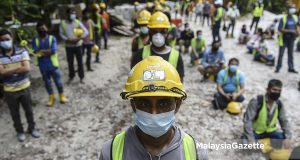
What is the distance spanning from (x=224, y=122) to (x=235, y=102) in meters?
0.77

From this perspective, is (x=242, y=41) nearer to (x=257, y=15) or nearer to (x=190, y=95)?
(x=257, y=15)

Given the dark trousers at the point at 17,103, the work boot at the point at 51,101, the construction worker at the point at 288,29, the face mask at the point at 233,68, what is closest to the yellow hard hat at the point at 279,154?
the face mask at the point at 233,68

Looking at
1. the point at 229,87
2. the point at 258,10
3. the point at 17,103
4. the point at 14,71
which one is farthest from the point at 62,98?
the point at 258,10

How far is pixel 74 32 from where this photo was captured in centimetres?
796

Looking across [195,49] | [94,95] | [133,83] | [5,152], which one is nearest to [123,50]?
[195,49]

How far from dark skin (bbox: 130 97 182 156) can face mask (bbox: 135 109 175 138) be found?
0.09 feet

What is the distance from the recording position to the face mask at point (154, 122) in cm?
206

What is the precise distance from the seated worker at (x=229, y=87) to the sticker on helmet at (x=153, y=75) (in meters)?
5.58

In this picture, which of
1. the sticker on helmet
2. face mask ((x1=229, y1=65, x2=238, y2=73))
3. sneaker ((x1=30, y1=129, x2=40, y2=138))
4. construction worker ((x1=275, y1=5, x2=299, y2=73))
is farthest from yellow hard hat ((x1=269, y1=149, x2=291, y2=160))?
construction worker ((x1=275, y1=5, x2=299, y2=73))

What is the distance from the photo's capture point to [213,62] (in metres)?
9.69

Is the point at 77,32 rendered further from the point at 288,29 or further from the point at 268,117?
the point at 288,29

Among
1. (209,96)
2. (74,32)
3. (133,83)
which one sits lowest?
(209,96)

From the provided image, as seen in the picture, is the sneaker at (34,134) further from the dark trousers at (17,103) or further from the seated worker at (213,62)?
the seated worker at (213,62)

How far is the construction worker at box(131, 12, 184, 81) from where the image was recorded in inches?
176
